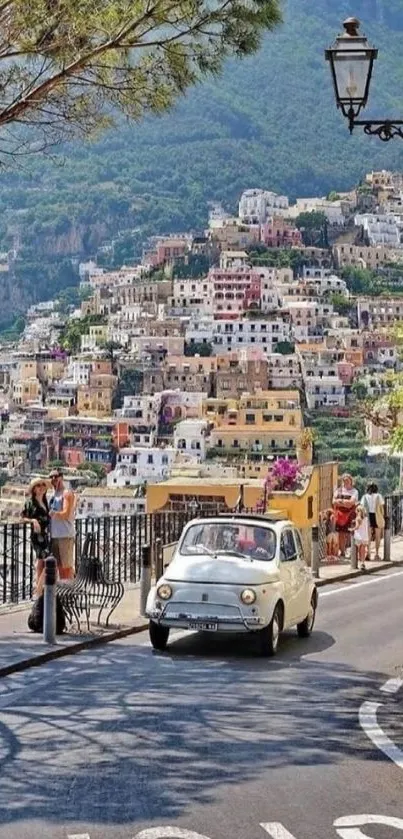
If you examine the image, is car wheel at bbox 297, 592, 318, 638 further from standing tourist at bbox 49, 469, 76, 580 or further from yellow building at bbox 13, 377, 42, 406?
yellow building at bbox 13, 377, 42, 406

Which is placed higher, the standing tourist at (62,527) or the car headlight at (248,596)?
the standing tourist at (62,527)

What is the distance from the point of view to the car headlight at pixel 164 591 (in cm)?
1376

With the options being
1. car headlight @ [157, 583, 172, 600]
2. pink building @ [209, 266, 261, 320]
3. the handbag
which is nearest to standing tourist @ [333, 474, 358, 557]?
the handbag

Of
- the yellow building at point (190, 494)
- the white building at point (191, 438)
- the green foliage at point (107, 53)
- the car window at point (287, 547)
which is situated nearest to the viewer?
the green foliage at point (107, 53)

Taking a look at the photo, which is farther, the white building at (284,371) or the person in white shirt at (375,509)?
the white building at (284,371)

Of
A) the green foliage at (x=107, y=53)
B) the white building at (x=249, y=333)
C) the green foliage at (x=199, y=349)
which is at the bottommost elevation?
the green foliage at (x=107, y=53)

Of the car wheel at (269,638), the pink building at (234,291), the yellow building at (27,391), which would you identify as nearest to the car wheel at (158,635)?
the car wheel at (269,638)

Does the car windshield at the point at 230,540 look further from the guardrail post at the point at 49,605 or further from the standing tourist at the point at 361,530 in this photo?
the standing tourist at the point at 361,530

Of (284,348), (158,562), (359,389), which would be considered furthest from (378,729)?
(284,348)

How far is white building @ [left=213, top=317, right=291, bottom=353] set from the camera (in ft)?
591

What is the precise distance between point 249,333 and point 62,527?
16592 cm

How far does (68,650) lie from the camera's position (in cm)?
1335

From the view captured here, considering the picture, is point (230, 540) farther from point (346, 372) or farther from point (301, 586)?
point (346, 372)

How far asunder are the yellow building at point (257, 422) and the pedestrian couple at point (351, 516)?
92.4 metres
